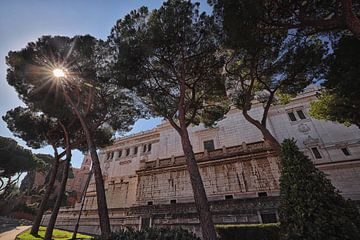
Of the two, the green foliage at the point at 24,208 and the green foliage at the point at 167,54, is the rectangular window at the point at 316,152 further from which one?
the green foliage at the point at 24,208

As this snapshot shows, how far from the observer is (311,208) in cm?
357

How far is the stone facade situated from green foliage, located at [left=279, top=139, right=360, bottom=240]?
903 cm

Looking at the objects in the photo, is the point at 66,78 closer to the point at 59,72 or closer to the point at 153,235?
the point at 59,72

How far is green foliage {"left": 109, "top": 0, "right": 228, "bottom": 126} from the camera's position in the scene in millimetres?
8414

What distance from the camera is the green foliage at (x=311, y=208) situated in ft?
10.8

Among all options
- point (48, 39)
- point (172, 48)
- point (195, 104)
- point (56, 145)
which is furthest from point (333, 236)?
point (56, 145)

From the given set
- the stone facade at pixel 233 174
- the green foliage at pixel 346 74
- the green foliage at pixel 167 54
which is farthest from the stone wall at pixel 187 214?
the green foliage at pixel 167 54

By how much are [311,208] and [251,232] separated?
5.93m

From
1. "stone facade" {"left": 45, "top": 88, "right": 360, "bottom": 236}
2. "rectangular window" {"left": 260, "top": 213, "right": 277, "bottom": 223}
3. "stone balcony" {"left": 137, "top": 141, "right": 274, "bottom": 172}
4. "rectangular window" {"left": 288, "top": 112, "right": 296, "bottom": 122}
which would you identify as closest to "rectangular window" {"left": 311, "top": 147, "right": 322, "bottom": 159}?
"stone facade" {"left": 45, "top": 88, "right": 360, "bottom": 236}

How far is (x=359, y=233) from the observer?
3.13m

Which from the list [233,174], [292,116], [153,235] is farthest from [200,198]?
[292,116]

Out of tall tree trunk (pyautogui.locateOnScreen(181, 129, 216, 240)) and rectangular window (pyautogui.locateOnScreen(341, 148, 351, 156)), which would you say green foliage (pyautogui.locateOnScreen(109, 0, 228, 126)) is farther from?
rectangular window (pyautogui.locateOnScreen(341, 148, 351, 156))

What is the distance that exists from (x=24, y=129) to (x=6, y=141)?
1317cm

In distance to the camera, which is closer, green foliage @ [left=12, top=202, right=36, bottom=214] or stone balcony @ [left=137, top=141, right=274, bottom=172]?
stone balcony @ [left=137, top=141, right=274, bottom=172]
